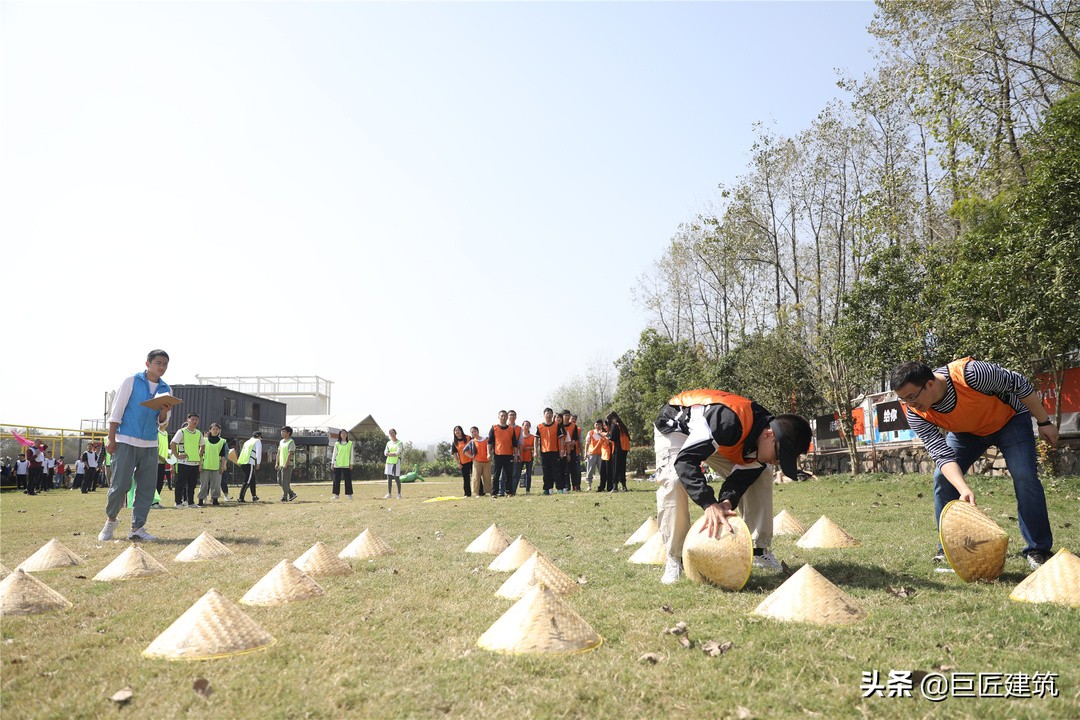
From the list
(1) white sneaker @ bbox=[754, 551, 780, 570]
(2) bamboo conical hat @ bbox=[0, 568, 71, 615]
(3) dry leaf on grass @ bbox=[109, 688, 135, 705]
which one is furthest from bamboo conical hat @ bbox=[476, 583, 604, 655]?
(2) bamboo conical hat @ bbox=[0, 568, 71, 615]

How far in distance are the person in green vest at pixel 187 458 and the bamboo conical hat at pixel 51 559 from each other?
953cm

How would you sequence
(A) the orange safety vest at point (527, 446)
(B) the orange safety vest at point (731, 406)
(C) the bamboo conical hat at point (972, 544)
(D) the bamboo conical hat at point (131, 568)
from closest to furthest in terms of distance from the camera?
(C) the bamboo conical hat at point (972, 544) < (B) the orange safety vest at point (731, 406) < (D) the bamboo conical hat at point (131, 568) < (A) the orange safety vest at point (527, 446)

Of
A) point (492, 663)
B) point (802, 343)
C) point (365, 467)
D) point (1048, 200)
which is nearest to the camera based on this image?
point (492, 663)

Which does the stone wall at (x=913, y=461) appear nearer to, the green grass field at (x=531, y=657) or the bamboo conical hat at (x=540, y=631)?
the green grass field at (x=531, y=657)

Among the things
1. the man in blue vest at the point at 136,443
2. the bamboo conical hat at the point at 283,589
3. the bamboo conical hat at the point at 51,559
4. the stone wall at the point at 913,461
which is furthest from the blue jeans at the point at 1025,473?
the stone wall at the point at 913,461

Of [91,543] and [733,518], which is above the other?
[733,518]

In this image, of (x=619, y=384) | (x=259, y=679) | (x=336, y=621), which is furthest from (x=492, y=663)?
(x=619, y=384)

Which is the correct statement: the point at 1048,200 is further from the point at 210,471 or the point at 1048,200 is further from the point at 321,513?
the point at 210,471

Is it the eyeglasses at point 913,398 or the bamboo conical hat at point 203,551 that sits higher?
the eyeglasses at point 913,398

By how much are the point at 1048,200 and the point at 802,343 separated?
1374 cm

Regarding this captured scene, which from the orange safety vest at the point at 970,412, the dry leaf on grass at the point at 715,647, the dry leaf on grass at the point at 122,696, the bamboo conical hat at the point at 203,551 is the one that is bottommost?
the dry leaf on grass at the point at 122,696

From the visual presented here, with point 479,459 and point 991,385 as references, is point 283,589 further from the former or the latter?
point 479,459

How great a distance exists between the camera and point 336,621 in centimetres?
428

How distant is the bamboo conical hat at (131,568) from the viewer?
5828mm
